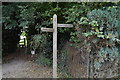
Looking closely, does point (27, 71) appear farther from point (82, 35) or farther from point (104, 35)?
point (104, 35)

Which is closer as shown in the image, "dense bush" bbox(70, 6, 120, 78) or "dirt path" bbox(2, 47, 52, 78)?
"dense bush" bbox(70, 6, 120, 78)

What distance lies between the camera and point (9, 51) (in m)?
6.19

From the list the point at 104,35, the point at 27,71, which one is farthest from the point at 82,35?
the point at 27,71

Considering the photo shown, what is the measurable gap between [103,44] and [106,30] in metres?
0.28

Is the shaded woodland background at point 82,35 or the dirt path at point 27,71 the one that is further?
the dirt path at point 27,71

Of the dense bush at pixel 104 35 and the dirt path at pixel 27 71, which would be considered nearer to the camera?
the dense bush at pixel 104 35

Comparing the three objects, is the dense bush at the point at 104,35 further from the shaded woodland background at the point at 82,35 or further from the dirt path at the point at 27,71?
the dirt path at the point at 27,71

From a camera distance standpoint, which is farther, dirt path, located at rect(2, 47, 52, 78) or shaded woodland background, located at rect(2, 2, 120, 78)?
dirt path, located at rect(2, 47, 52, 78)

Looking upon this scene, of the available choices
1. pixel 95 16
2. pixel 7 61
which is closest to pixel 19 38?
pixel 7 61

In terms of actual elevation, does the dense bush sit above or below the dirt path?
above

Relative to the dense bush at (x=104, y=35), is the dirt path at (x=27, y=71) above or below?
below

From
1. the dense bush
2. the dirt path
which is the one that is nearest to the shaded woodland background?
the dense bush

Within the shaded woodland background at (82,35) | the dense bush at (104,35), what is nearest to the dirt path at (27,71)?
the shaded woodland background at (82,35)

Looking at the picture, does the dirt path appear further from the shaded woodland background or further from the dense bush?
the dense bush
